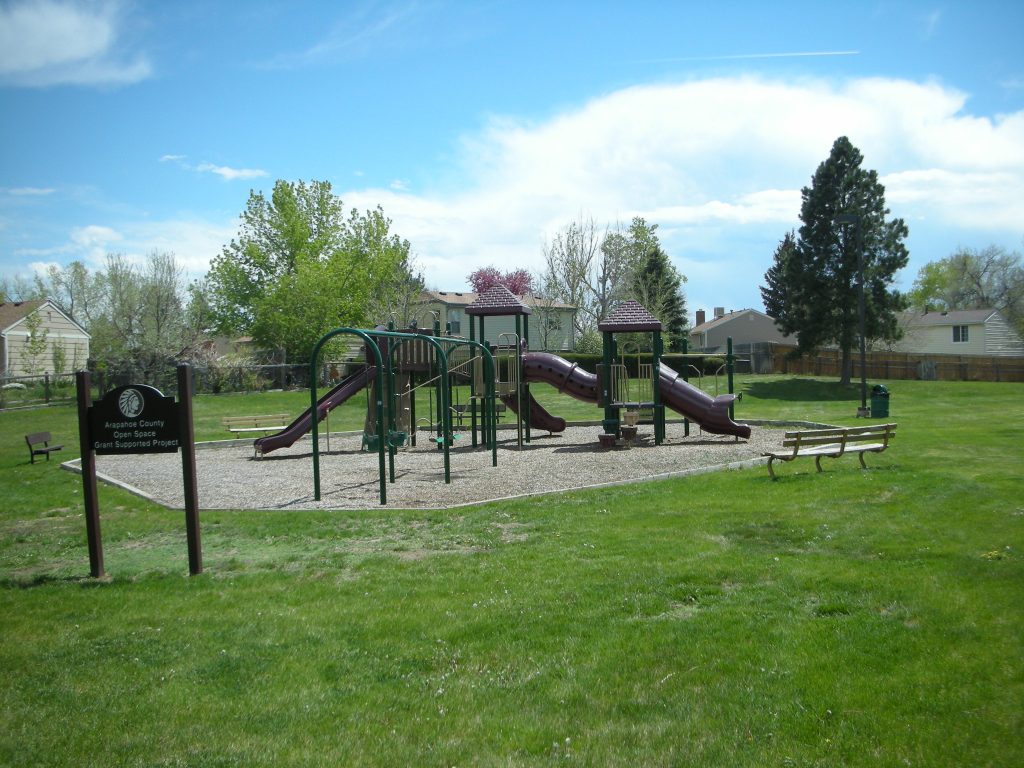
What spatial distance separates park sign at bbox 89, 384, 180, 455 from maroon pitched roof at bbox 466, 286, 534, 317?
13346 millimetres

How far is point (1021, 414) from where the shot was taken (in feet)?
87.9

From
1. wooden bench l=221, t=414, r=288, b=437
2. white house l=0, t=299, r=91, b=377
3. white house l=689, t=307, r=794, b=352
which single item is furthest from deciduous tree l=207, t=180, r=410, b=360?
white house l=689, t=307, r=794, b=352

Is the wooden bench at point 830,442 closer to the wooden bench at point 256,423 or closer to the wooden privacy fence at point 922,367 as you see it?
the wooden bench at point 256,423

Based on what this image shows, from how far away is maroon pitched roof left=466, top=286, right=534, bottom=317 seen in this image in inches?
846

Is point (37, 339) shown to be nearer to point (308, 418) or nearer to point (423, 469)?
point (308, 418)

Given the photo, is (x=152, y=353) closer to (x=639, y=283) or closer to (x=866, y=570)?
(x=639, y=283)

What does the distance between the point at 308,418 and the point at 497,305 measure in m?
5.63

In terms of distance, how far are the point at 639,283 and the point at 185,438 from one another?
46.7 m

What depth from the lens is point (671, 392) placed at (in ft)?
69.9

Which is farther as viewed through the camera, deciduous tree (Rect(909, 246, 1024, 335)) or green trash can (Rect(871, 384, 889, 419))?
deciduous tree (Rect(909, 246, 1024, 335))

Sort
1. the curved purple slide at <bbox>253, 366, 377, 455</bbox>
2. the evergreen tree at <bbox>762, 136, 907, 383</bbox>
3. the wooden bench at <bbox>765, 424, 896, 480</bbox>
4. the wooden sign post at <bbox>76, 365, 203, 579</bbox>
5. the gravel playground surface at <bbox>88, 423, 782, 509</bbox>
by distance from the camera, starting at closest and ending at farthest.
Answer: the wooden sign post at <bbox>76, 365, 203, 579</bbox> < the gravel playground surface at <bbox>88, 423, 782, 509</bbox> < the wooden bench at <bbox>765, 424, 896, 480</bbox> < the curved purple slide at <bbox>253, 366, 377, 455</bbox> < the evergreen tree at <bbox>762, 136, 907, 383</bbox>

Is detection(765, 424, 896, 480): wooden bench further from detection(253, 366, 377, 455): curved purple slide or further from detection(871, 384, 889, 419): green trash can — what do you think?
detection(871, 384, 889, 419): green trash can

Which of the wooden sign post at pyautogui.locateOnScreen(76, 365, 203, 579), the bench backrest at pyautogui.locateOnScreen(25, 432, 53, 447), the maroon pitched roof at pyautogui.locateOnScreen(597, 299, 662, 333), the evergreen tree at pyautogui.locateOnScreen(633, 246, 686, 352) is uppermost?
the evergreen tree at pyautogui.locateOnScreen(633, 246, 686, 352)

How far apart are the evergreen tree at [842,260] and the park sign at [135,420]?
125 feet
